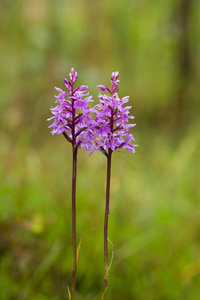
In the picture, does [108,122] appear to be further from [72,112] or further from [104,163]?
[104,163]

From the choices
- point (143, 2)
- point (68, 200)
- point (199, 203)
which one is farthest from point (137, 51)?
point (68, 200)

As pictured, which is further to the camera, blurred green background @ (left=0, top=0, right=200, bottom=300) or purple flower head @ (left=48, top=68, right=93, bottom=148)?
blurred green background @ (left=0, top=0, right=200, bottom=300)

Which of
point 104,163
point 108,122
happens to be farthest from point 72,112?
point 104,163

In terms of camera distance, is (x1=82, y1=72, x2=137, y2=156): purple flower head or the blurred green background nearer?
(x1=82, y1=72, x2=137, y2=156): purple flower head

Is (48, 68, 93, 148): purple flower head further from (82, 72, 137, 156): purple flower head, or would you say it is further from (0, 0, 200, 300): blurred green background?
(0, 0, 200, 300): blurred green background

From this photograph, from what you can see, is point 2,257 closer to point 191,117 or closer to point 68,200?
point 68,200

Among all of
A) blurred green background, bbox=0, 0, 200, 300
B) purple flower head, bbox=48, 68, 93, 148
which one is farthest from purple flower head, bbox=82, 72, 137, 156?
blurred green background, bbox=0, 0, 200, 300

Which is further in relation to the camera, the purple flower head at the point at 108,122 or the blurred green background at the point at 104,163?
the blurred green background at the point at 104,163

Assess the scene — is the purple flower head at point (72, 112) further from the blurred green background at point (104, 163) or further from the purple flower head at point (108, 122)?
the blurred green background at point (104, 163)

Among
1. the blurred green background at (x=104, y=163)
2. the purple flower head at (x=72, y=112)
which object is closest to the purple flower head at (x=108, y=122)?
Answer: the purple flower head at (x=72, y=112)
